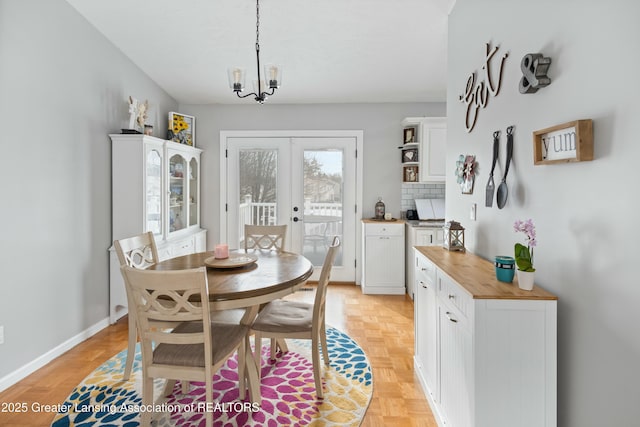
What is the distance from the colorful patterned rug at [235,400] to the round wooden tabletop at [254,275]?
2.32ft

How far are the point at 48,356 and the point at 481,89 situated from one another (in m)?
3.48

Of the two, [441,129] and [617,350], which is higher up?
[441,129]

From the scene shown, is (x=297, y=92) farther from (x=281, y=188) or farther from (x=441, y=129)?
(x=441, y=129)

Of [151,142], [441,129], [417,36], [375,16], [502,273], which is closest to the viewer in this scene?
[502,273]

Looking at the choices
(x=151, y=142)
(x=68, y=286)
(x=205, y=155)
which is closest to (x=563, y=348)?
(x=68, y=286)

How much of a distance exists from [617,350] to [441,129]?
3.58 metres

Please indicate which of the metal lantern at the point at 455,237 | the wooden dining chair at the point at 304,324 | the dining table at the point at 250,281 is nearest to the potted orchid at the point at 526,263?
the metal lantern at the point at 455,237

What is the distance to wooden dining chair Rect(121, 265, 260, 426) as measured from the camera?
4.98 feet

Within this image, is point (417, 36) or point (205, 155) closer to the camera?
point (417, 36)

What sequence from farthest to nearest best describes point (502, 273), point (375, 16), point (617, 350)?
point (375, 16), point (502, 273), point (617, 350)

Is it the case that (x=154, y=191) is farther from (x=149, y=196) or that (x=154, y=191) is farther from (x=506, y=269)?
(x=506, y=269)

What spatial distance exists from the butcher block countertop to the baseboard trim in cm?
276

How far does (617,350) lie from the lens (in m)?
1.05

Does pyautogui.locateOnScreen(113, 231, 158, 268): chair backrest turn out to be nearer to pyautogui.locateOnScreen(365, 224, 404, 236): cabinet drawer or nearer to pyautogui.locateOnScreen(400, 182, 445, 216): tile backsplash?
pyautogui.locateOnScreen(365, 224, 404, 236): cabinet drawer
